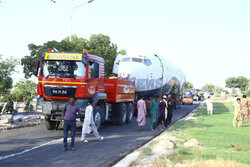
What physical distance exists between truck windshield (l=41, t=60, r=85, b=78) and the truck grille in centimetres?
48

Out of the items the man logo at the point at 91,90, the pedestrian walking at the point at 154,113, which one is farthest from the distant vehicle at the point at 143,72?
the man logo at the point at 91,90

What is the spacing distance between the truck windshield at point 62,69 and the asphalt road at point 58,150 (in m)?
2.50

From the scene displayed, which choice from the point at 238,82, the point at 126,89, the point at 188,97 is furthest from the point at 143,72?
the point at 238,82

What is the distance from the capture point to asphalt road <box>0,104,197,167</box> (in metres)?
7.36

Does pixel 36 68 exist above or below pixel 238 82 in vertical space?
below

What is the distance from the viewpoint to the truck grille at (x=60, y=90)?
12.0 metres

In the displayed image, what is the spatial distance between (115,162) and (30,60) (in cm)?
2662

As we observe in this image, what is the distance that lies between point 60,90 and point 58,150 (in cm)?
364

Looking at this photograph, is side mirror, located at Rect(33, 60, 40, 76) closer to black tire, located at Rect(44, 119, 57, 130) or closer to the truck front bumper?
the truck front bumper

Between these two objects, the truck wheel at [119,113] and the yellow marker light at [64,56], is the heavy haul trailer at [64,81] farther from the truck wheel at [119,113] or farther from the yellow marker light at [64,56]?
the truck wheel at [119,113]

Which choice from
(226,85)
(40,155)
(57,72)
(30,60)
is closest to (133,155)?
(40,155)

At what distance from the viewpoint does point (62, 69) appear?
39.9 ft

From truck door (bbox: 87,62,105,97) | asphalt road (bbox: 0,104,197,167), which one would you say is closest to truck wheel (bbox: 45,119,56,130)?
asphalt road (bbox: 0,104,197,167)

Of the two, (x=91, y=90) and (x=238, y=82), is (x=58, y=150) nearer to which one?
(x=91, y=90)
